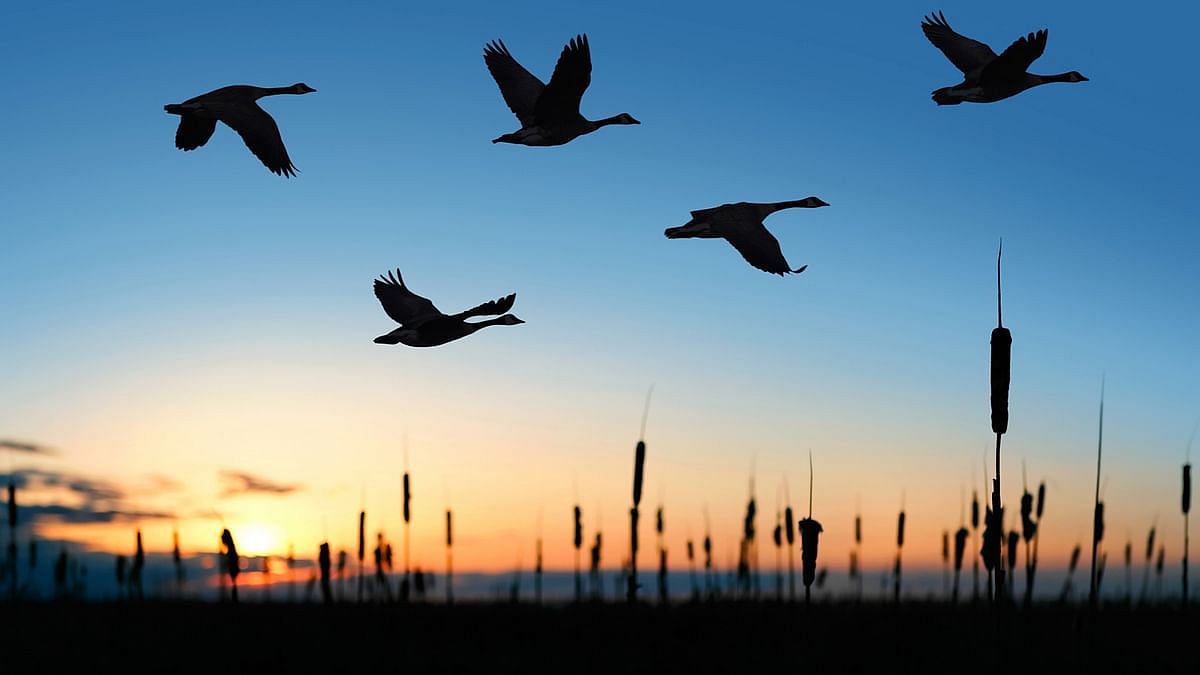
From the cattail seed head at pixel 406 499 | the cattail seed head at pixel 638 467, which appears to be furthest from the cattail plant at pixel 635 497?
the cattail seed head at pixel 406 499

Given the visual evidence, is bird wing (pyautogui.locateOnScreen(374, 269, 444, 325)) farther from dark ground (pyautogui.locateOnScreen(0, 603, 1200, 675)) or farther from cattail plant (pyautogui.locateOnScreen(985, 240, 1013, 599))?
cattail plant (pyautogui.locateOnScreen(985, 240, 1013, 599))

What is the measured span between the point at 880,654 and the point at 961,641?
132 cm

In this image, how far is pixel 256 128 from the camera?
10.9 meters

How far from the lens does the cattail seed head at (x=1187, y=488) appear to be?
14.5m

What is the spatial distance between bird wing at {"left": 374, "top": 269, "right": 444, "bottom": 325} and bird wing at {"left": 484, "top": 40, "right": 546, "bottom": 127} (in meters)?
2.03

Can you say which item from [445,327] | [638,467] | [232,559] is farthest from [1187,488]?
[232,559]

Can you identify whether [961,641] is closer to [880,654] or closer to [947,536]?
[880,654]

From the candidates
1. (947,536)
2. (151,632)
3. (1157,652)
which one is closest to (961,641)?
(1157,652)

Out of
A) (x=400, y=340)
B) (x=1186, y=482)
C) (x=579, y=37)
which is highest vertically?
(x=579, y=37)

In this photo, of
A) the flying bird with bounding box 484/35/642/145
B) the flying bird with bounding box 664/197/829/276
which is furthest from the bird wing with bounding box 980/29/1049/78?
the flying bird with bounding box 484/35/642/145

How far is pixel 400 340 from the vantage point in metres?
8.88

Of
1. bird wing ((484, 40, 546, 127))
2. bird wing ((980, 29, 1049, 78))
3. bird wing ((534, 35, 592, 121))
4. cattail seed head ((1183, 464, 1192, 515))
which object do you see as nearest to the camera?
bird wing ((534, 35, 592, 121))

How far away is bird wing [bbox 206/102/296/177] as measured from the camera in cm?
1089

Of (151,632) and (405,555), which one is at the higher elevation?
(405,555)
